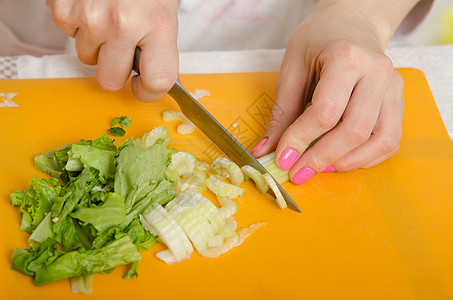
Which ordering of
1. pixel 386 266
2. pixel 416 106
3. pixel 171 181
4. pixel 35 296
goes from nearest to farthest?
pixel 35 296 < pixel 386 266 < pixel 171 181 < pixel 416 106

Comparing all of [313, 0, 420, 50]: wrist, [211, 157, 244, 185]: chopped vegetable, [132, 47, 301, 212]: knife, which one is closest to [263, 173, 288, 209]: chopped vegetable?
[132, 47, 301, 212]: knife

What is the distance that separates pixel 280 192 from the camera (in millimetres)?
1709

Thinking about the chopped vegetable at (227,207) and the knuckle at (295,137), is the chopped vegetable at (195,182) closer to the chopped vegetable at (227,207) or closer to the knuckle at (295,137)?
the chopped vegetable at (227,207)

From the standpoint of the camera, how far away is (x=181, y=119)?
2.03 m

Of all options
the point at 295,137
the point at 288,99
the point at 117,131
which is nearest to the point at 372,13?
the point at 288,99

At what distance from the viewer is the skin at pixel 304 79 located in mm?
1738

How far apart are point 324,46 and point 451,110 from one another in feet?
2.80

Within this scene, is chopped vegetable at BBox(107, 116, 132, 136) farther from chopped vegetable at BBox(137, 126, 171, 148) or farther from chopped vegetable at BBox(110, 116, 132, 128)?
chopped vegetable at BBox(137, 126, 171, 148)

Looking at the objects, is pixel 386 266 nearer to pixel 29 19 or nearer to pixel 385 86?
pixel 385 86

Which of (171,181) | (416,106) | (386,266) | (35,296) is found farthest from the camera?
(416,106)

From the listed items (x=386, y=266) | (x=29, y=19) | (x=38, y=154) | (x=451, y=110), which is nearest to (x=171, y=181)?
(x=38, y=154)

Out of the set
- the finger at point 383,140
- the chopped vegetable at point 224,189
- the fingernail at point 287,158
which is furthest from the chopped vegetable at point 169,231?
the finger at point 383,140

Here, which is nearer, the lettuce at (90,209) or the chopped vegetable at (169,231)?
the lettuce at (90,209)

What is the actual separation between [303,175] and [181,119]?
0.60m
